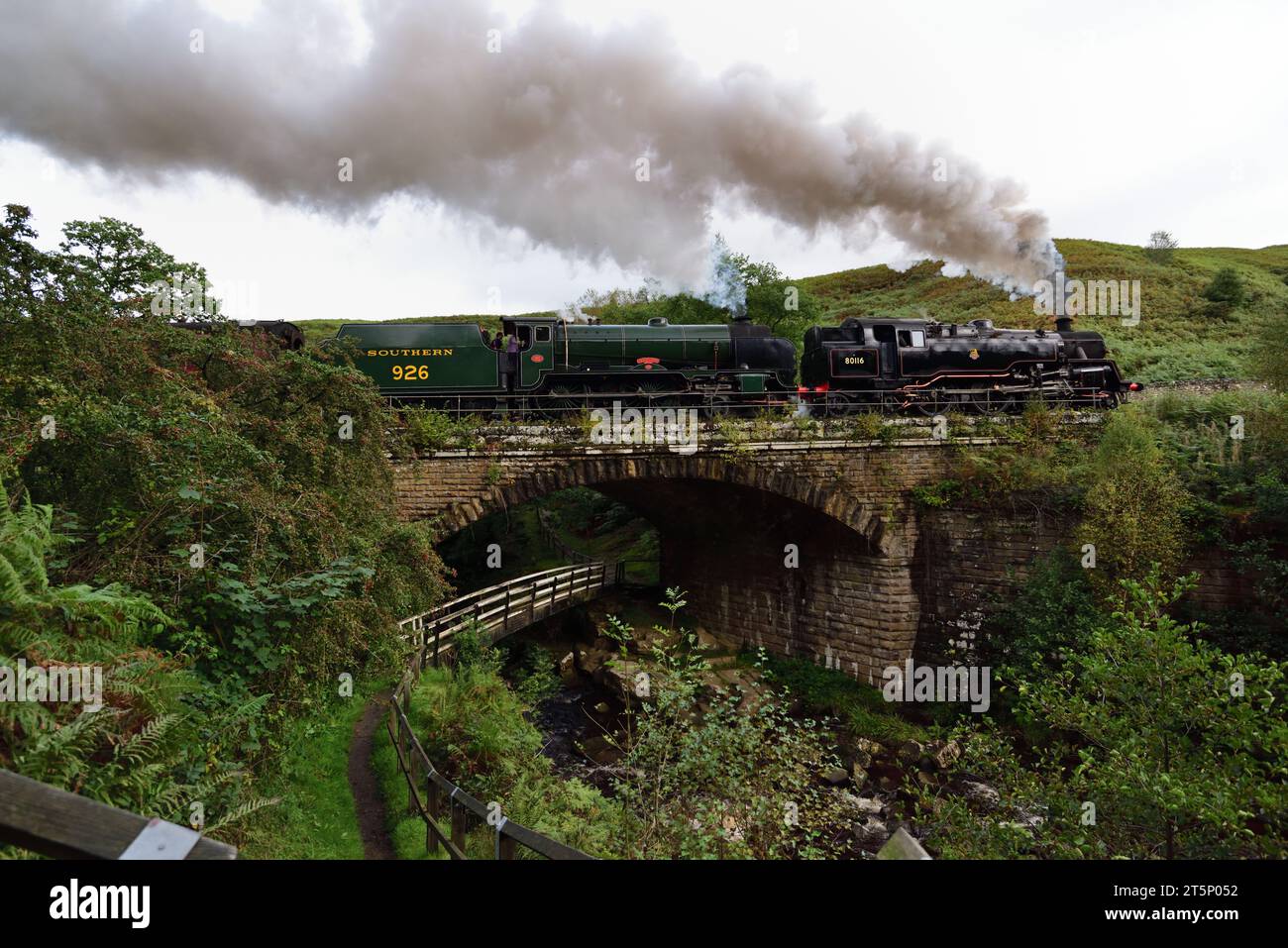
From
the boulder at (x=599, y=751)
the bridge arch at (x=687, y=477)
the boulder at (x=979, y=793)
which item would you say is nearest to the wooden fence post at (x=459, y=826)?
the bridge arch at (x=687, y=477)

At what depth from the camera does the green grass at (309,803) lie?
6.74 metres

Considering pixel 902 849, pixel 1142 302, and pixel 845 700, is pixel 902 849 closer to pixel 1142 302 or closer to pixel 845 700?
pixel 845 700

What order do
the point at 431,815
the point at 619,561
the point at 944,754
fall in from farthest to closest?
the point at 619,561 → the point at 944,754 → the point at 431,815

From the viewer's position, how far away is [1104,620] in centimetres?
1311

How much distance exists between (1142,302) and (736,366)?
38399 millimetres

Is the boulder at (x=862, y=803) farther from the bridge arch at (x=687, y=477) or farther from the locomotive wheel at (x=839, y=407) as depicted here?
the locomotive wheel at (x=839, y=407)

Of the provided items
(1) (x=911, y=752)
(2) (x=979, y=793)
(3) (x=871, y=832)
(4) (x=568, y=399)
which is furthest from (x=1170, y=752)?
(4) (x=568, y=399)

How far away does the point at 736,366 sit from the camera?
17.8m

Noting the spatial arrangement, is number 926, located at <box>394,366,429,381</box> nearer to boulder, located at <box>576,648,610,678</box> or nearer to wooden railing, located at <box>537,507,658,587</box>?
boulder, located at <box>576,648,610,678</box>

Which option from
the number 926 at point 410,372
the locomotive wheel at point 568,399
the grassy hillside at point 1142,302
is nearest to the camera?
the number 926 at point 410,372

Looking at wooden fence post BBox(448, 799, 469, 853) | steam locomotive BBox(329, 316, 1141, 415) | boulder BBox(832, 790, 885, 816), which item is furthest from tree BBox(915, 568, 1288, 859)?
steam locomotive BBox(329, 316, 1141, 415)

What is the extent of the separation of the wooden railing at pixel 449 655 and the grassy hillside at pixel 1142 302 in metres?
12.9

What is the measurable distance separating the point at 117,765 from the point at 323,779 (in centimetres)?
527
